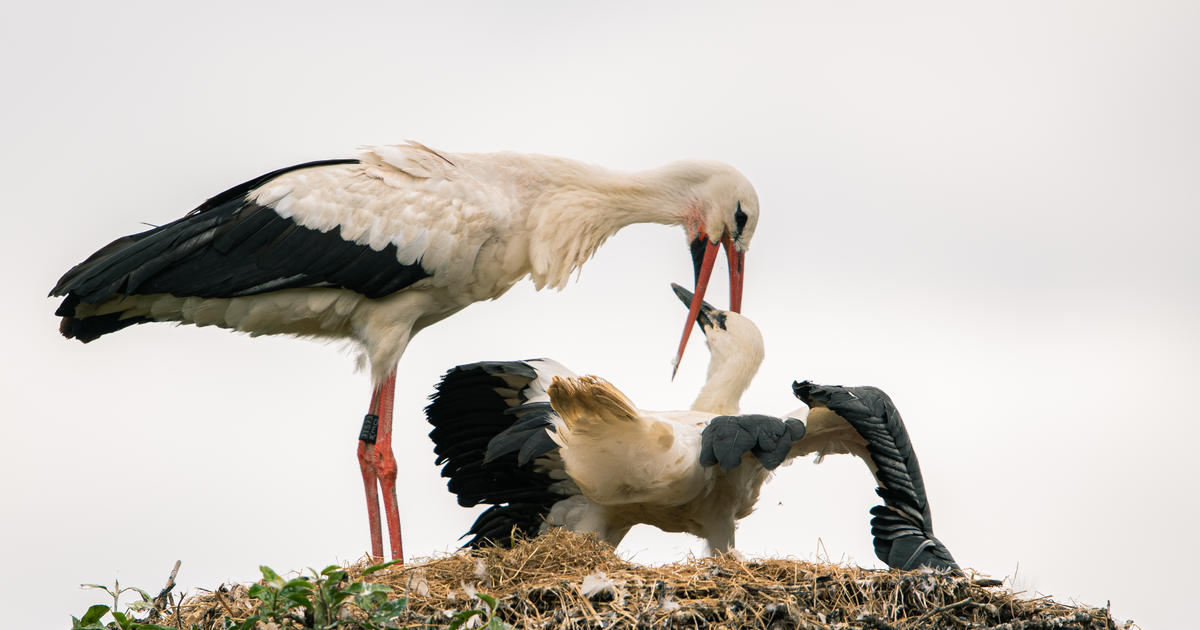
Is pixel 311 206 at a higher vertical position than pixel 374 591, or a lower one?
higher

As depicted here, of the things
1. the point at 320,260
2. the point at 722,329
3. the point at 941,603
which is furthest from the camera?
the point at 722,329

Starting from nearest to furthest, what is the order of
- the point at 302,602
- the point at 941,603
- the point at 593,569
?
the point at 302,602 < the point at 941,603 < the point at 593,569

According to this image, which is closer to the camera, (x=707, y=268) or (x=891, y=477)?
(x=891, y=477)

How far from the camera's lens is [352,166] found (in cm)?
641

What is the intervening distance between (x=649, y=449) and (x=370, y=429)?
1.66 metres

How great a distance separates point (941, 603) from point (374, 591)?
1.94 metres

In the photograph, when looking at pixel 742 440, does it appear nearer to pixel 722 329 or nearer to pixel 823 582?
pixel 823 582

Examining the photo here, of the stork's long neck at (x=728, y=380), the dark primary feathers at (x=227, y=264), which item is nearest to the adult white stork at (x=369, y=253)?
the dark primary feathers at (x=227, y=264)

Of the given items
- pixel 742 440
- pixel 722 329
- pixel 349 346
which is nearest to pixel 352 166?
pixel 349 346

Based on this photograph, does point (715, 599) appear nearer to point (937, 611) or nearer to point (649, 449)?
point (937, 611)

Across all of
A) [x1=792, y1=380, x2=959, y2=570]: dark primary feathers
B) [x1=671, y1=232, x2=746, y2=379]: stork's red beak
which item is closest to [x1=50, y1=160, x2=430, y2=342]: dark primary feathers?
[x1=671, y1=232, x2=746, y2=379]: stork's red beak

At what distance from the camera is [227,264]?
6.10 m

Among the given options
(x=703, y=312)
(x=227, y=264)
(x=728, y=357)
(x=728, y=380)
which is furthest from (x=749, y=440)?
(x=227, y=264)

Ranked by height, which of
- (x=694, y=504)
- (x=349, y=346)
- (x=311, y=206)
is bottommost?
(x=694, y=504)
